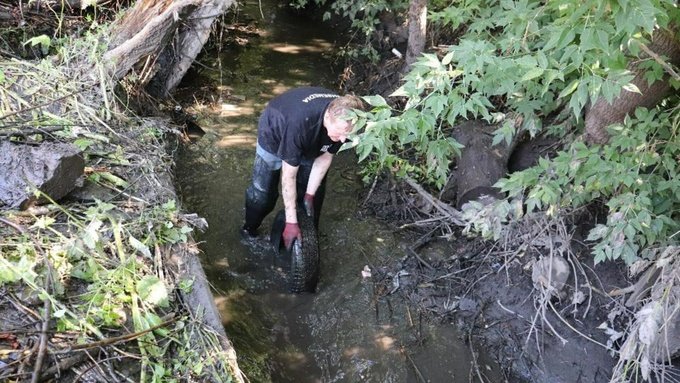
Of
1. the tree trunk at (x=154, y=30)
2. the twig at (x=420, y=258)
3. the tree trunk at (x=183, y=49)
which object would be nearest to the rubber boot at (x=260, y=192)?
the twig at (x=420, y=258)

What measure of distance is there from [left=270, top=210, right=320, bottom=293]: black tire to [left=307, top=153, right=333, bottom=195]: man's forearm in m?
0.22

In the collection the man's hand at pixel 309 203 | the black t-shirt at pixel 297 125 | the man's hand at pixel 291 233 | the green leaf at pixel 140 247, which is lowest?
the man's hand at pixel 291 233

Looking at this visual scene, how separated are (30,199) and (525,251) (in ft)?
11.1

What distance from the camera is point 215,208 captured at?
191 inches

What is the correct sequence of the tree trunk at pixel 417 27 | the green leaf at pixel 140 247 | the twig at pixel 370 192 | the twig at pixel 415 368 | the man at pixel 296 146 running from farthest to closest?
the tree trunk at pixel 417 27 < the twig at pixel 370 192 < the twig at pixel 415 368 < the man at pixel 296 146 < the green leaf at pixel 140 247

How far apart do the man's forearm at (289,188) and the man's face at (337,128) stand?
360 mm

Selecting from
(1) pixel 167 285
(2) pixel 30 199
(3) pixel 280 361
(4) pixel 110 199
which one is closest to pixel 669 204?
(3) pixel 280 361

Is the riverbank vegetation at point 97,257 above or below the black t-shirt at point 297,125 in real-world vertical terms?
below

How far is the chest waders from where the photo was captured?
4043 mm

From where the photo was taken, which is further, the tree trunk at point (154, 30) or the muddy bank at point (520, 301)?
the tree trunk at point (154, 30)

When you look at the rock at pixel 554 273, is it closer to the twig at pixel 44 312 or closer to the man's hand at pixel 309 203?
the man's hand at pixel 309 203

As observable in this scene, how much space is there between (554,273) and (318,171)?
6.21 ft

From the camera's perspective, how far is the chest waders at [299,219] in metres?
4.04

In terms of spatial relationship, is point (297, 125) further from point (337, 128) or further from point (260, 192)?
point (260, 192)
